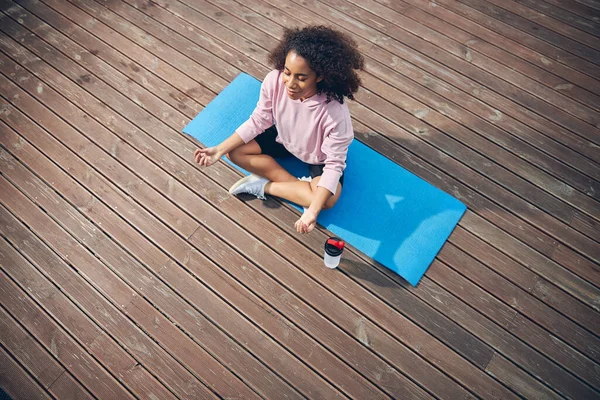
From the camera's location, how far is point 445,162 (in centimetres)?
230

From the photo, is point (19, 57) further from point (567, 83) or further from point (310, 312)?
point (567, 83)

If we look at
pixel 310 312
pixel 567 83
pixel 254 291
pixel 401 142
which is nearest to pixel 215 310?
pixel 254 291

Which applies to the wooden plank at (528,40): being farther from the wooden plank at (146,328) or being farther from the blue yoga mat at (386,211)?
the wooden plank at (146,328)

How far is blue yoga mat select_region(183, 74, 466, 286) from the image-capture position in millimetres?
2025

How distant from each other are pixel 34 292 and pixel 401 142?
2.14 meters

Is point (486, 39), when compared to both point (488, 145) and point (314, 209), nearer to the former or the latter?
point (488, 145)

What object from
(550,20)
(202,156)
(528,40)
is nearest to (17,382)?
(202,156)

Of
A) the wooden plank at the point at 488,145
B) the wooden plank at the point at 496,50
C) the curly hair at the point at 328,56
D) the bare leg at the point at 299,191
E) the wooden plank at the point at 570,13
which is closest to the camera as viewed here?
the curly hair at the point at 328,56

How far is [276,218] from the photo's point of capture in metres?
2.13

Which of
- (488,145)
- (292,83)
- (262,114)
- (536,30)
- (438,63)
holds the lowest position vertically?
(262,114)

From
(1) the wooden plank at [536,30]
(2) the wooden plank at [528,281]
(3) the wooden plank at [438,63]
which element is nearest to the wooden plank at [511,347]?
(2) the wooden plank at [528,281]

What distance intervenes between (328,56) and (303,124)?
369 millimetres

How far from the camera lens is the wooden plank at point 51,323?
1.79m

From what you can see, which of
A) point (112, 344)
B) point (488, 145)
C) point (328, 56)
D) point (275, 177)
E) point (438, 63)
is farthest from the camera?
point (438, 63)
